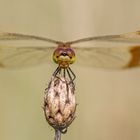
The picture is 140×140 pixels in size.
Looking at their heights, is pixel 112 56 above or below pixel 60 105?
above

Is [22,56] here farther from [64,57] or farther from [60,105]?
[60,105]

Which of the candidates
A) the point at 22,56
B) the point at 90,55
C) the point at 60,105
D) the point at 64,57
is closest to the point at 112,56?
the point at 90,55

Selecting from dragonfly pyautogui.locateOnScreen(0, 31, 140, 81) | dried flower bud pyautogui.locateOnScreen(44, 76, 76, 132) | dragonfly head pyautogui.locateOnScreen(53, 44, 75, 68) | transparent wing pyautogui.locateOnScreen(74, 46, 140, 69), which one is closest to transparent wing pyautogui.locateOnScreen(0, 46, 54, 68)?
dragonfly pyautogui.locateOnScreen(0, 31, 140, 81)

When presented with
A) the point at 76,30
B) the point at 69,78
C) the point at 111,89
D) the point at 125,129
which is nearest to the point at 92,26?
the point at 76,30

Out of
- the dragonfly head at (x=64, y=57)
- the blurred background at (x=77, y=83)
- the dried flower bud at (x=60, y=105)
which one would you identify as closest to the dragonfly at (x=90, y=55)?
the blurred background at (x=77, y=83)

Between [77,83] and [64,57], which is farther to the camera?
[77,83]

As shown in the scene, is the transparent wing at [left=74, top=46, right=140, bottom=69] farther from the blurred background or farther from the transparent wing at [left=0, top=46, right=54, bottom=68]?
the blurred background
